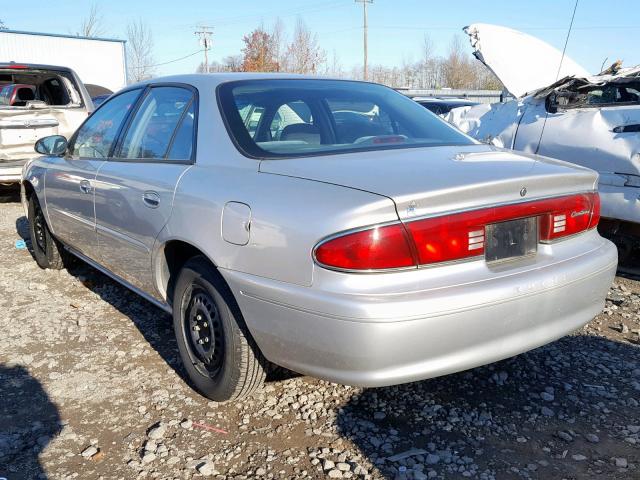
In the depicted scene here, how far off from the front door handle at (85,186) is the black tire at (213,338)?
4.00ft

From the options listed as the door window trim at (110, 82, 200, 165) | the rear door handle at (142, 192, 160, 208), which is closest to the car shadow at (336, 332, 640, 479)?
the rear door handle at (142, 192, 160, 208)

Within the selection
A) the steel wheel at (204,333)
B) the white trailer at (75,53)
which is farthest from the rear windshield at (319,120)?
the white trailer at (75,53)

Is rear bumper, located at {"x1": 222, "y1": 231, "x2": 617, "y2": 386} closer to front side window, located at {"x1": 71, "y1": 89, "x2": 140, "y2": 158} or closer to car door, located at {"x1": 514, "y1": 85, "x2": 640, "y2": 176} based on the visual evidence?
front side window, located at {"x1": 71, "y1": 89, "x2": 140, "y2": 158}

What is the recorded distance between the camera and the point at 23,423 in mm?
2898

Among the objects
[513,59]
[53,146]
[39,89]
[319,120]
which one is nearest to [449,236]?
[319,120]

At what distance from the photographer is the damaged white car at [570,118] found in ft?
15.3

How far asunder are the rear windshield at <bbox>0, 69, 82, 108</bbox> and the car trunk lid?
7.01m

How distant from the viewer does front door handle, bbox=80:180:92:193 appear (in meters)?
3.91

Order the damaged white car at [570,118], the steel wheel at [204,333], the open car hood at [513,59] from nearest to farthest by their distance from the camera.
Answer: the steel wheel at [204,333] < the damaged white car at [570,118] < the open car hood at [513,59]

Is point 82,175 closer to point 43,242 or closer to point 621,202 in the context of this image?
point 43,242

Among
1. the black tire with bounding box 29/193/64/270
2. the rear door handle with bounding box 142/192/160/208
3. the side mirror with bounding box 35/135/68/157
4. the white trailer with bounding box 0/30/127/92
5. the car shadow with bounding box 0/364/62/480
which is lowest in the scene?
the car shadow with bounding box 0/364/62/480

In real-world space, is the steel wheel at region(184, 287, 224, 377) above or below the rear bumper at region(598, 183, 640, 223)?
below

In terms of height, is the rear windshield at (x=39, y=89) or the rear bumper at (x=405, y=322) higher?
the rear windshield at (x=39, y=89)

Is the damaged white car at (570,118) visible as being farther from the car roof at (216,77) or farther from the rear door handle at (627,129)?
the car roof at (216,77)
